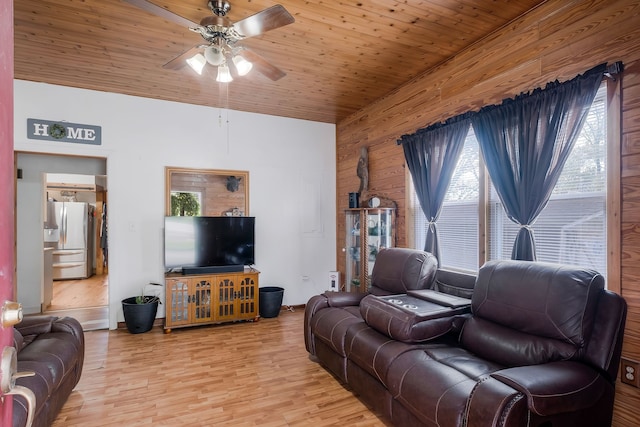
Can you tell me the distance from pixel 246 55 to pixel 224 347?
2831mm

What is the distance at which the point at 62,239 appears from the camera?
782 cm

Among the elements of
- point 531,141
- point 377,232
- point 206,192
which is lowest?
point 377,232

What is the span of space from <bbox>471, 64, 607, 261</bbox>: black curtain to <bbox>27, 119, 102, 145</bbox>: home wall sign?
4.32 meters

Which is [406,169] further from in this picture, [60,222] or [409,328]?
[60,222]

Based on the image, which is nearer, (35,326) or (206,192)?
(35,326)

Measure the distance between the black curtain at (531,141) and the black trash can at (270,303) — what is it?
2969 millimetres

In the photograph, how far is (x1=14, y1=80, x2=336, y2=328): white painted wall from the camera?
405cm

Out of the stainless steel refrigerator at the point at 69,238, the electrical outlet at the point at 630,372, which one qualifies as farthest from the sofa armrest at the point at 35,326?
the stainless steel refrigerator at the point at 69,238

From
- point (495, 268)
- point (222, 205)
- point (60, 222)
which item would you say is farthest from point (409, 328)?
point (60, 222)

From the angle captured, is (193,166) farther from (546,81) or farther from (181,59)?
(546,81)

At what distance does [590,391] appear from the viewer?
1.57 m

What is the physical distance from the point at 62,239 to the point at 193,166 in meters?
5.58

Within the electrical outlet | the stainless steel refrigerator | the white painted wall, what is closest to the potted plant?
the white painted wall

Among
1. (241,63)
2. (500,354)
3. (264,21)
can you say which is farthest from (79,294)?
→ (500,354)
